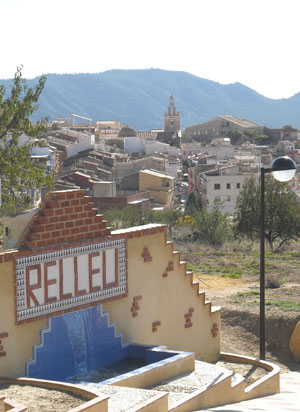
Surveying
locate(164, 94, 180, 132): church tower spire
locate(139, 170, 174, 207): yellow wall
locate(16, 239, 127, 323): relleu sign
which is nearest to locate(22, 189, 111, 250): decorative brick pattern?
locate(16, 239, 127, 323): relleu sign

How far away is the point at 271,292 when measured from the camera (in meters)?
20.5

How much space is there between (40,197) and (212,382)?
197 ft

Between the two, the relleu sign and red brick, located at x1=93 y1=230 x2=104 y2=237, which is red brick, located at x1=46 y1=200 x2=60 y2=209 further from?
red brick, located at x1=93 y1=230 x2=104 y2=237

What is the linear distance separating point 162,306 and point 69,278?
271cm

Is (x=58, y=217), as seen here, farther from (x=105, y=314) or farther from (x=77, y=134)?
(x=77, y=134)

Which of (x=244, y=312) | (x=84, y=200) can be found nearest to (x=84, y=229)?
(x=84, y=200)

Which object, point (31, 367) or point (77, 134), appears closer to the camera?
point (31, 367)

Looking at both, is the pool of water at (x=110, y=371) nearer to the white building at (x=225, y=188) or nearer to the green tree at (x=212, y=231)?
the green tree at (x=212, y=231)

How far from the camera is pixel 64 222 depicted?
1224cm

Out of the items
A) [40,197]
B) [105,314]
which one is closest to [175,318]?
[105,314]

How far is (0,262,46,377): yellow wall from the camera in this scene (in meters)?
11.3

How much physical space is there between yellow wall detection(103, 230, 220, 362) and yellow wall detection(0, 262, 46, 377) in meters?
1.85

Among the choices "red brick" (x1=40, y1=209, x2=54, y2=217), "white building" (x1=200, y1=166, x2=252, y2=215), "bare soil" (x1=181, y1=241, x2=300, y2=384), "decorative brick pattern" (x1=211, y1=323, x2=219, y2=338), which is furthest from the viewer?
"white building" (x1=200, y1=166, x2=252, y2=215)

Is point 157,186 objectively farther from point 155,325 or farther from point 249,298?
point 155,325
